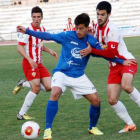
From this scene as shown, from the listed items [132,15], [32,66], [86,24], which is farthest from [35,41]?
[132,15]

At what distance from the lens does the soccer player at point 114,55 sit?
21.8ft

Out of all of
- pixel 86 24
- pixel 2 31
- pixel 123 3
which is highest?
pixel 86 24

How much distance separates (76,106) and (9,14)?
129ft

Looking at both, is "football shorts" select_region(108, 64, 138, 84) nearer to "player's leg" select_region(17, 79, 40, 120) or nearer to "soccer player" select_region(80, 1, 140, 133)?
"soccer player" select_region(80, 1, 140, 133)

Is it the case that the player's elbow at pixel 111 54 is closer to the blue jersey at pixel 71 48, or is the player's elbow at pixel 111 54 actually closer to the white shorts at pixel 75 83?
the blue jersey at pixel 71 48

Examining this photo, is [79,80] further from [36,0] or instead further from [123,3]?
[36,0]

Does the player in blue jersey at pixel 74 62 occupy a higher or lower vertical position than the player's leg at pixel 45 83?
higher

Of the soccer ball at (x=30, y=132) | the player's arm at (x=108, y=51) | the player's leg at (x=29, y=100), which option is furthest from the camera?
the player's leg at (x=29, y=100)

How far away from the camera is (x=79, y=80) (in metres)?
6.71

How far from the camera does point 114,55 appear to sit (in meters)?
6.73

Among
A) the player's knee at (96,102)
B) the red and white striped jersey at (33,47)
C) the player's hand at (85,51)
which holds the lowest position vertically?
the player's knee at (96,102)

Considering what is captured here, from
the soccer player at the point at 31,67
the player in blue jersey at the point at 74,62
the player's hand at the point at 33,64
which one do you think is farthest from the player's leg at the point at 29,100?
the player in blue jersey at the point at 74,62

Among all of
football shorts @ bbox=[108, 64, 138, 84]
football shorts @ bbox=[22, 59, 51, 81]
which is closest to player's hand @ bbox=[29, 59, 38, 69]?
football shorts @ bbox=[22, 59, 51, 81]

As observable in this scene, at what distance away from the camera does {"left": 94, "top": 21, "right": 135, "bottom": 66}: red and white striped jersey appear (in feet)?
21.9
